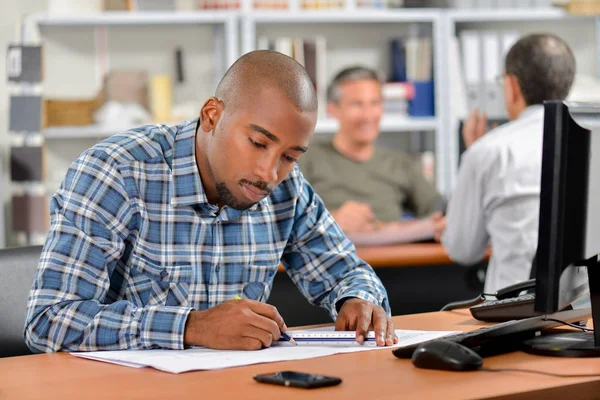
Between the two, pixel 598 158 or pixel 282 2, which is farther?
pixel 282 2

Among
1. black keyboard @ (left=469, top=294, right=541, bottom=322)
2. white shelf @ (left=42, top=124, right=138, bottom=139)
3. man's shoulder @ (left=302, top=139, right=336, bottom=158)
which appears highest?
white shelf @ (left=42, top=124, right=138, bottom=139)

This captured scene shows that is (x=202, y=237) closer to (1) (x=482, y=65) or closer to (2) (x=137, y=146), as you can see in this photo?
(2) (x=137, y=146)

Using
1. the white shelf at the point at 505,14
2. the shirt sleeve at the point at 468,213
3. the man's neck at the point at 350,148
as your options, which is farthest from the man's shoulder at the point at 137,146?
the white shelf at the point at 505,14

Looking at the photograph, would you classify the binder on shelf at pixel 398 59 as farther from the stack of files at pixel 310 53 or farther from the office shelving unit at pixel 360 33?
the stack of files at pixel 310 53

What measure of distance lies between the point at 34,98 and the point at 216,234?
9.29ft

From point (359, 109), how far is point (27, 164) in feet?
5.06

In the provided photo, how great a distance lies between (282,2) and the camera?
4660 millimetres

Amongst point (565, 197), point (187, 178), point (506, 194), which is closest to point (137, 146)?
point (187, 178)

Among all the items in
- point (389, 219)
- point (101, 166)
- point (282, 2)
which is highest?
point (282, 2)

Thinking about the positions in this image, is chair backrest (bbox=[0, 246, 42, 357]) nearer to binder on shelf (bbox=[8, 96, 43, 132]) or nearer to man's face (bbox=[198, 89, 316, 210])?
man's face (bbox=[198, 89, 316, 210])

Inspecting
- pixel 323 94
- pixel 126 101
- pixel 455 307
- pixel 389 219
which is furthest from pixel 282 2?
pixel 455 307

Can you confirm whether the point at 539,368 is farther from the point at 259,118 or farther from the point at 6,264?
the point at 6,264

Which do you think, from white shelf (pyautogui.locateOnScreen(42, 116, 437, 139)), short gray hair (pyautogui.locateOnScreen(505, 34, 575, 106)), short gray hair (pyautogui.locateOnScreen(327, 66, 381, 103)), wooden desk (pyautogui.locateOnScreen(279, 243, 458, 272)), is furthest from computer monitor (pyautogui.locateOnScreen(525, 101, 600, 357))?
white shelf (pyautogui.locateOnScreen(42, 116, 437, 139))

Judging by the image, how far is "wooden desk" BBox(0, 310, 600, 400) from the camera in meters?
1.16
